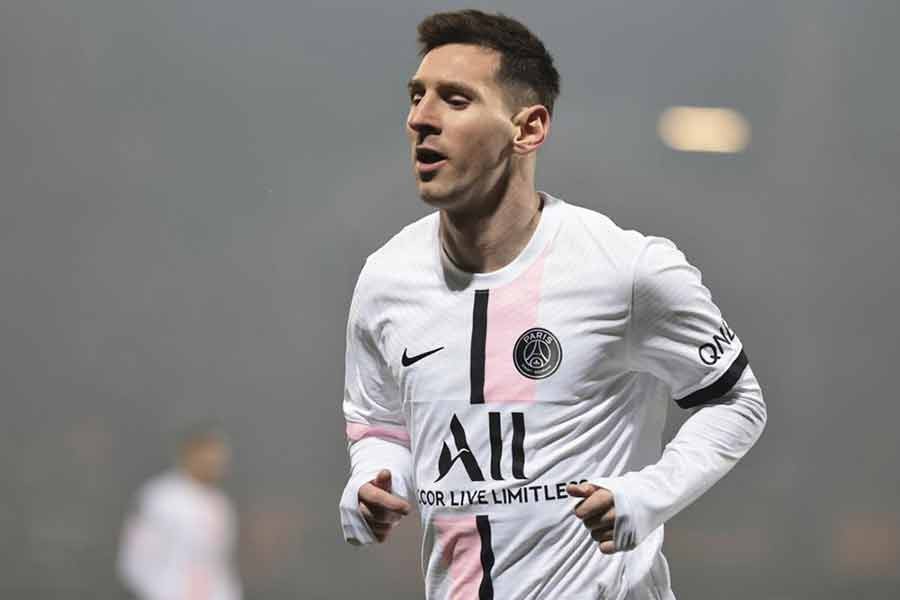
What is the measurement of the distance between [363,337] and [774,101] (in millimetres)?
2301

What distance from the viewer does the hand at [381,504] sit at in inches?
89.2

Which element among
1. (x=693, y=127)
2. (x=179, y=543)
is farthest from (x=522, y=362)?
(x=179, y=543)

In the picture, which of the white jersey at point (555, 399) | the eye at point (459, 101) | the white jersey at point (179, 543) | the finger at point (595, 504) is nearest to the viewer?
the finger at point (595, 504)

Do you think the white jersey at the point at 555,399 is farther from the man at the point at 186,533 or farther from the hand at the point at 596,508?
the man at the point at 186,533

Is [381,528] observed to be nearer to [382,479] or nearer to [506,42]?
[382,479]

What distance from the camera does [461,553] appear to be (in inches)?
90.0

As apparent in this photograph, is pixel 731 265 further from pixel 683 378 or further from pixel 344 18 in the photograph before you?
pixel 683 378

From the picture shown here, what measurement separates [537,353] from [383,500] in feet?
1.15

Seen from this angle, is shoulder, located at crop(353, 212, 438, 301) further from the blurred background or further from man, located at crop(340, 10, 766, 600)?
the blurred background

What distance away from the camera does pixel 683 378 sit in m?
2.27

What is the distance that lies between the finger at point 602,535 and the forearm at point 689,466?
0.03ft

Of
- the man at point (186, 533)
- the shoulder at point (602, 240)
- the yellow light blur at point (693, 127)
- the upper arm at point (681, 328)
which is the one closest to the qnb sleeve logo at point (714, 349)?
the upper arm at point (681, 328)

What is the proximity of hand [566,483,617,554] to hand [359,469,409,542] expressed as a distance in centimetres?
36

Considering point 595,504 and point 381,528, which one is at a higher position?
point 595,504
